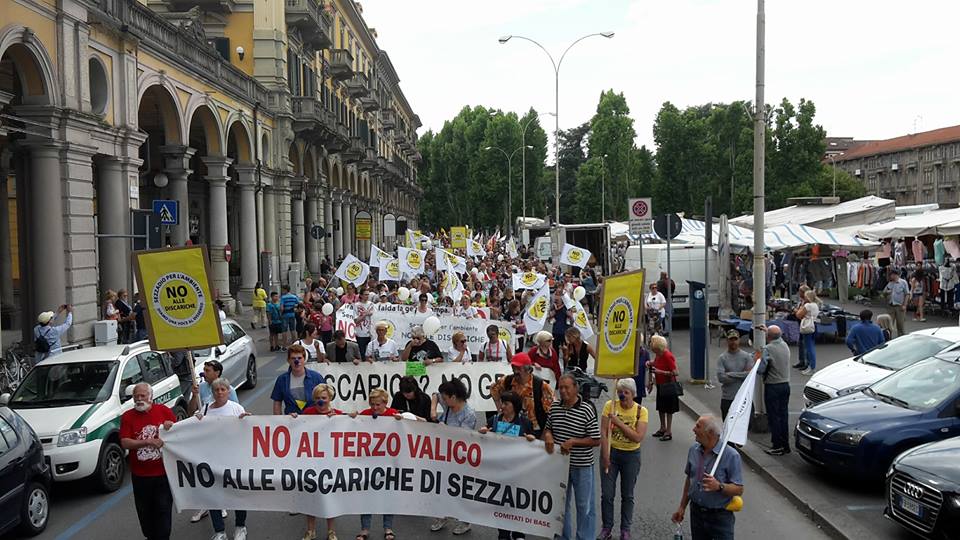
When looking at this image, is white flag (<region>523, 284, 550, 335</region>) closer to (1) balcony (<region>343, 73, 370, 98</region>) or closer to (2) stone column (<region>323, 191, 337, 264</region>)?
(2) stone column (<region>323, 191, 337, 264</region>)

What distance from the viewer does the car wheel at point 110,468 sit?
915 centimetres

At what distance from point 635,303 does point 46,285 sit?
14.7m

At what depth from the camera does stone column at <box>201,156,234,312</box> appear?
A: 29578 mm

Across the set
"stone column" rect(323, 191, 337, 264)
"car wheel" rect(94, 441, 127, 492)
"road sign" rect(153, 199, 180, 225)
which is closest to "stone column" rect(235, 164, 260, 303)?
"stone column" rect(323, 191, 337, 264)

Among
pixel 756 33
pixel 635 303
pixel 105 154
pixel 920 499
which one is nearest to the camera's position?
pixel 920 499

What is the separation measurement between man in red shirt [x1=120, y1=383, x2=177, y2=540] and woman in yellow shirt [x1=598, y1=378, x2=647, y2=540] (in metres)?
3.85

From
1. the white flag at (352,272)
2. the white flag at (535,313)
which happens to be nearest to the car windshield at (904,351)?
the white flag at (535,313)

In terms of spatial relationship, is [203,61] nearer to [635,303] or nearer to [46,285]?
[46,285]

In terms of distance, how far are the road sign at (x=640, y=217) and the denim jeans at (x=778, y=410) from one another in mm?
7735

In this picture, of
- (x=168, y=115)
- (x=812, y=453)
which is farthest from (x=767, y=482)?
(x=168, y=115)

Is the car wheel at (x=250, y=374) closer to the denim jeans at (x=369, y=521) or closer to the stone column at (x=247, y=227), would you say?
the denim jeans at (x=369, y=521)

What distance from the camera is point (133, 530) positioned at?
812 centimetres

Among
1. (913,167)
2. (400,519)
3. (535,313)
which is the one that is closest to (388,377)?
(400,519)

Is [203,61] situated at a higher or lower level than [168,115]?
higher
